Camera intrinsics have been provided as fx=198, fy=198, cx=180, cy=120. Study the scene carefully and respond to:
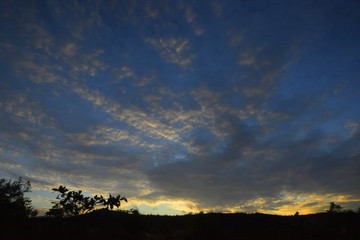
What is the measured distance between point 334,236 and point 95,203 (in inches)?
889

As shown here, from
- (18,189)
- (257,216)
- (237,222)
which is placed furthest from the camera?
(18,189)

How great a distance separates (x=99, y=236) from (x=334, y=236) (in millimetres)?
10240

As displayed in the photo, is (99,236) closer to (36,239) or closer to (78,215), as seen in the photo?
(36,239)

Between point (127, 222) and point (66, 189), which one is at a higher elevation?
point (66, 189)

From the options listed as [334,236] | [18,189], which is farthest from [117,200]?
[18,189]

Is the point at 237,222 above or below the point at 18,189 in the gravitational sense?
below

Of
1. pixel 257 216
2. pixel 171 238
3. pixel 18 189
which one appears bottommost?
pixel 171 238

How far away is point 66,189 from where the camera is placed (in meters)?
22.6

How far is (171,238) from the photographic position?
8.45 m

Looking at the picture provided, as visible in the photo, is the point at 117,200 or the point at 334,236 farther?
the point at 117,200

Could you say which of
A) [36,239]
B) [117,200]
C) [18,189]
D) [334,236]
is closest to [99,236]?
[36,239]

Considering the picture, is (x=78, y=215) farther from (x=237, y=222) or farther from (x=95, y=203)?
(x=237, y=222)

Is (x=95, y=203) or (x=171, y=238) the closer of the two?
(x=171, y=238)

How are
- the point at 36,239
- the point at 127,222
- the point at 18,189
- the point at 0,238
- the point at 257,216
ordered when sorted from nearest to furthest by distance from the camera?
the point at 0,238 < the point at 36,239 < the point at 127,222 < the point at 257,216 < the point at 18,189
